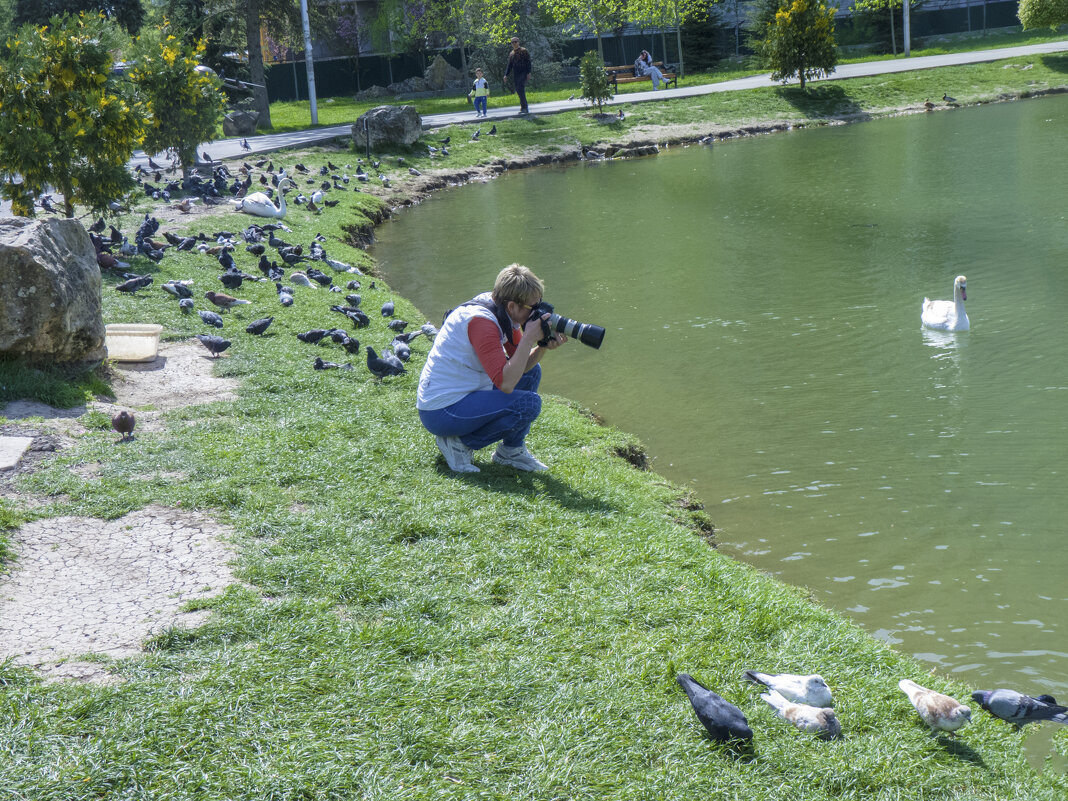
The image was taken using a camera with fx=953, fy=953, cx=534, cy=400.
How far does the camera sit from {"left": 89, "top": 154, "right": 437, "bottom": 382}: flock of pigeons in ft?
32.0

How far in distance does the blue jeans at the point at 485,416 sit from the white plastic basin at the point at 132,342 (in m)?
3.58

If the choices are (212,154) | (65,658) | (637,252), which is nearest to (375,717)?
(65,658)

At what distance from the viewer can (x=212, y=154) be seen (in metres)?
25.8

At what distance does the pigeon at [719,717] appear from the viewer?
3875mm

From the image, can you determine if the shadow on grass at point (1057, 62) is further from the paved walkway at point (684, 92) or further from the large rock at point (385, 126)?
the large rock at point (385, 126)

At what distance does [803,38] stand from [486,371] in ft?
106

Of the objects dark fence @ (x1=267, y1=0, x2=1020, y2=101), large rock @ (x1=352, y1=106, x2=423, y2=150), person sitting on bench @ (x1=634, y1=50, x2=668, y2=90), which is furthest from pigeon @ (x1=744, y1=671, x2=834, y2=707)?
dark fence @ (x1=267, y1=0, x2=1020, y2=101)

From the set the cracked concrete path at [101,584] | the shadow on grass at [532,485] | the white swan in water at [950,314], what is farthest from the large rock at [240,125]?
the cracked concrete path at [101,584]

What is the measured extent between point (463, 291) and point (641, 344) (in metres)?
4.08

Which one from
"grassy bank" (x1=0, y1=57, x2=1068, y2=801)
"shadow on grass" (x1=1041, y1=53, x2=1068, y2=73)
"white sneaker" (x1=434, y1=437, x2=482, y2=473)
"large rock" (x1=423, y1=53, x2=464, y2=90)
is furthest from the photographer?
"large rock" (x1=423, y1=53, x2=464, y2=90)

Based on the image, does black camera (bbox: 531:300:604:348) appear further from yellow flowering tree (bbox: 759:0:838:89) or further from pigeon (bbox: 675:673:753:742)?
yellow flowering tree (bbox: 759:0:838:89)

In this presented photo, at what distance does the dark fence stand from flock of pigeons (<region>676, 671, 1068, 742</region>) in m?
47.6

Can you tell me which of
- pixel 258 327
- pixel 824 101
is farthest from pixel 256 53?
pixel 258 327

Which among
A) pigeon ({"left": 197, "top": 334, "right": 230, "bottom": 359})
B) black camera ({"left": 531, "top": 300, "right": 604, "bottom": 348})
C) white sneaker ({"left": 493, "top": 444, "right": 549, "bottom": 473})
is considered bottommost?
white sneaker ({"left": 493, "top": 444, "right": 549, "bottom": 473})
